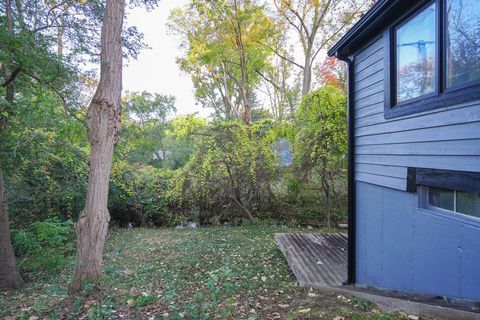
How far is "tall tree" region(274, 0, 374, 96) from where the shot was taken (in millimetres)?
12898

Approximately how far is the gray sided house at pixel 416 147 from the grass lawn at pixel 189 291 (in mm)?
732

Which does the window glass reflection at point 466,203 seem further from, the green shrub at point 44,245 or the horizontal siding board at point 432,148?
the green shrub at point 44,245

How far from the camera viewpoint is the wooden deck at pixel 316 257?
4.14 m

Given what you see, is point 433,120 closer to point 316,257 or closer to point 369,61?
point 369,61

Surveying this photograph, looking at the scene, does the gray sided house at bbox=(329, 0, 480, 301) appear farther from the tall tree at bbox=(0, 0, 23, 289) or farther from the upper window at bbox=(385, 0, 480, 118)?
the tall tree at bbox=(0, 0, 23, 289)

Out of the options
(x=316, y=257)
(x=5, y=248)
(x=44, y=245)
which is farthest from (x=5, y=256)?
(x=316, y=257)

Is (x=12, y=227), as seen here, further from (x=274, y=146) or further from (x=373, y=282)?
(x=373, y=282)

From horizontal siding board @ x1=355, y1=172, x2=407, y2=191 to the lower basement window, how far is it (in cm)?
30

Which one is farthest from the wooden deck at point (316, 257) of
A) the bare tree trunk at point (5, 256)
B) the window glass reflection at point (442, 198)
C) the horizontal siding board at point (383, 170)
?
the bare tree trunk at point (5, 256)

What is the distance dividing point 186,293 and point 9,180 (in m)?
5.52

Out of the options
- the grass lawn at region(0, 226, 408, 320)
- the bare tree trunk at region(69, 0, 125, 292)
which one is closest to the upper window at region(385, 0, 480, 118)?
the grass lawn at region(0, 226, 408, 320)

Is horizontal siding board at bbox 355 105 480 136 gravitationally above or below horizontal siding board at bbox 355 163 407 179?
above

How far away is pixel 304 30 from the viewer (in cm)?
1378

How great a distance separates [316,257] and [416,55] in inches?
138
